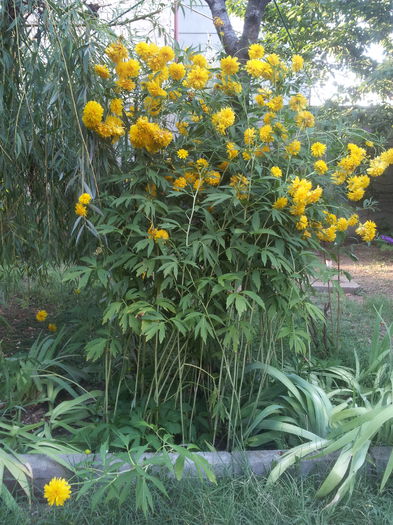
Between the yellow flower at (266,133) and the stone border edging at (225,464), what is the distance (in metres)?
1.25

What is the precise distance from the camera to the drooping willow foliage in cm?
238

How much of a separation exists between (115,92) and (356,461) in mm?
1763

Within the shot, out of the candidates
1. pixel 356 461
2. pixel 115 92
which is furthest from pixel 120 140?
pixel 356 461

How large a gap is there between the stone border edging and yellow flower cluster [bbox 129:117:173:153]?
1223 mm

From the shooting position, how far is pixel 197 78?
7.32ft

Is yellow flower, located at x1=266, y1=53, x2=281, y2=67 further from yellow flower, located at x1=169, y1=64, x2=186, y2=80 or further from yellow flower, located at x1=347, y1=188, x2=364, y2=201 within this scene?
yellow flower, located at x1=347, y1=188, x2=364, y2=201

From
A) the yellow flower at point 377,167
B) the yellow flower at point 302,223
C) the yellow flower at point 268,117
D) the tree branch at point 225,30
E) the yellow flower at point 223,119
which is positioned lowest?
the yellow flower at point 302,223

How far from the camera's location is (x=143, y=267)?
213 cm

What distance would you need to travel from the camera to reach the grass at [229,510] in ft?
6.16

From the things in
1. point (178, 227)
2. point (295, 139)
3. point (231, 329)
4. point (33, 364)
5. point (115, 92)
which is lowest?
point (33, 364)

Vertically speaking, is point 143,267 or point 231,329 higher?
point 143,267

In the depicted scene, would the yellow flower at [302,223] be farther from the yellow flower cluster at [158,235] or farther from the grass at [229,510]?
the grass at [229,510]

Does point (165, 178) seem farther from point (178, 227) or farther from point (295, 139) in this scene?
point (295, 139)

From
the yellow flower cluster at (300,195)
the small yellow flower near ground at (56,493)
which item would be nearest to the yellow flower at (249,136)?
the yellow flower cluster at (300,195)
